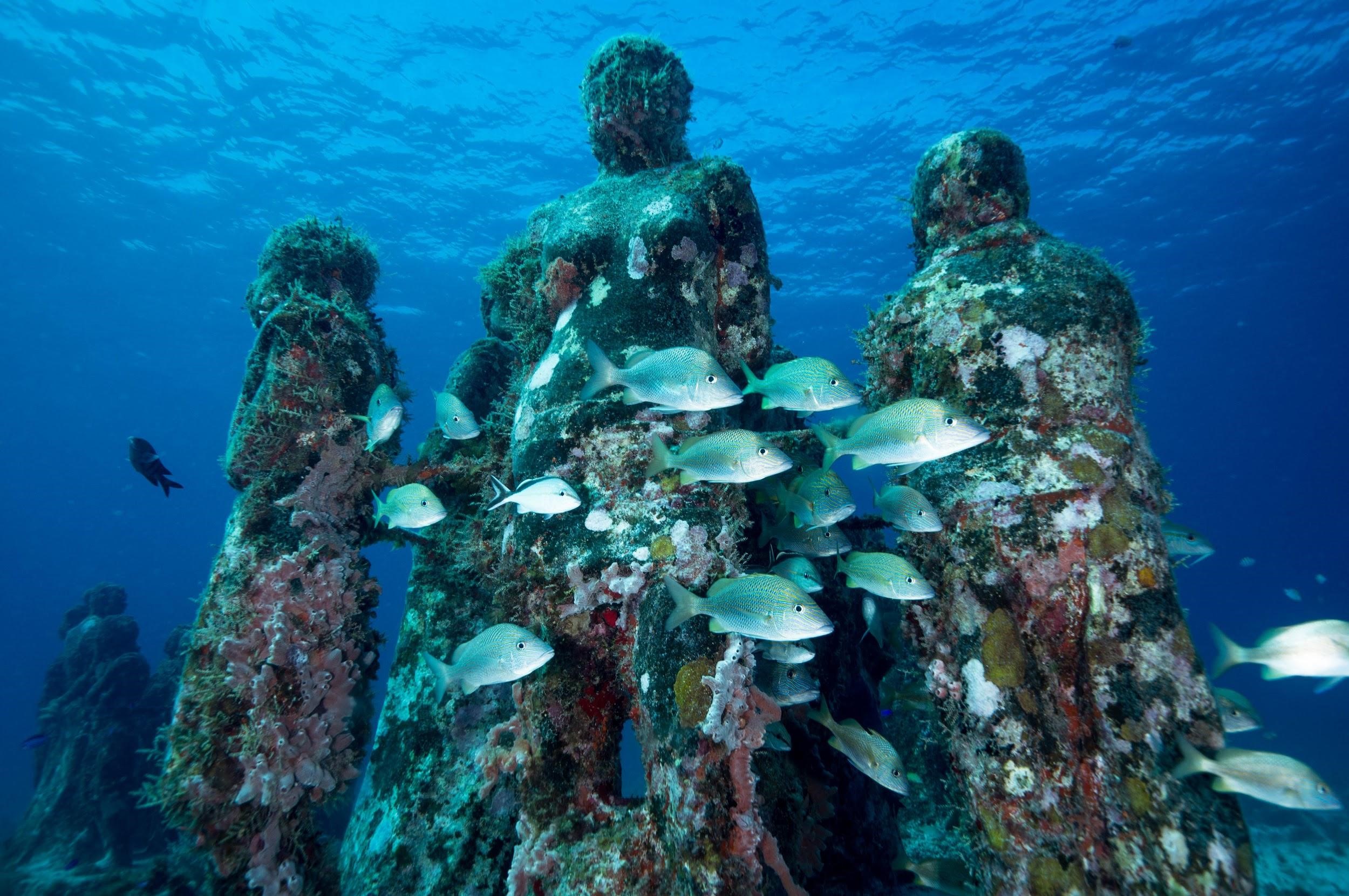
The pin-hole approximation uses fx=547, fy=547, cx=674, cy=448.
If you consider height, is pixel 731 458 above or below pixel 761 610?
above

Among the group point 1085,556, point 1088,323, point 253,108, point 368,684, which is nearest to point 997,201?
point 1088,323

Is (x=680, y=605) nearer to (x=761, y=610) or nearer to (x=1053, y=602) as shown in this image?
(x=761, y=610)

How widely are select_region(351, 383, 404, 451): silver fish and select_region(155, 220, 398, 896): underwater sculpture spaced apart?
1.1 inches

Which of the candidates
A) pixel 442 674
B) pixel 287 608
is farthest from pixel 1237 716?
pixel 287 608

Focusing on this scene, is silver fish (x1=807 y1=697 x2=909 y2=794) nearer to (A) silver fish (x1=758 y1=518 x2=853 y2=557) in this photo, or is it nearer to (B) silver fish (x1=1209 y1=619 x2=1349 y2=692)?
(A) silver fish (x1=758 y1=518 x2=853 y2=557)

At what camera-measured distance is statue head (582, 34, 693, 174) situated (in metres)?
6.27

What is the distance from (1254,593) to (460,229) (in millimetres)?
106704

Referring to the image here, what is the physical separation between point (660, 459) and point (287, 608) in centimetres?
354

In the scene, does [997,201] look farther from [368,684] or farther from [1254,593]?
[1254,593]

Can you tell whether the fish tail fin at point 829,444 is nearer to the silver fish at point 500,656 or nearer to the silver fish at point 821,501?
the silver fish at point 821,501

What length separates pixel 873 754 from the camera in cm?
357

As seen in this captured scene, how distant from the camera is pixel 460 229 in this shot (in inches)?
1348

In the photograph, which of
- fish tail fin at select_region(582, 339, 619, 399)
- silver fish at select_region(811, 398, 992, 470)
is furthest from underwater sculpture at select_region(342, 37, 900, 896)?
silver fish at select_region(811, 398, 992, 470)

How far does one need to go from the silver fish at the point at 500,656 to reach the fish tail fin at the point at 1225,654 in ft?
13.9
